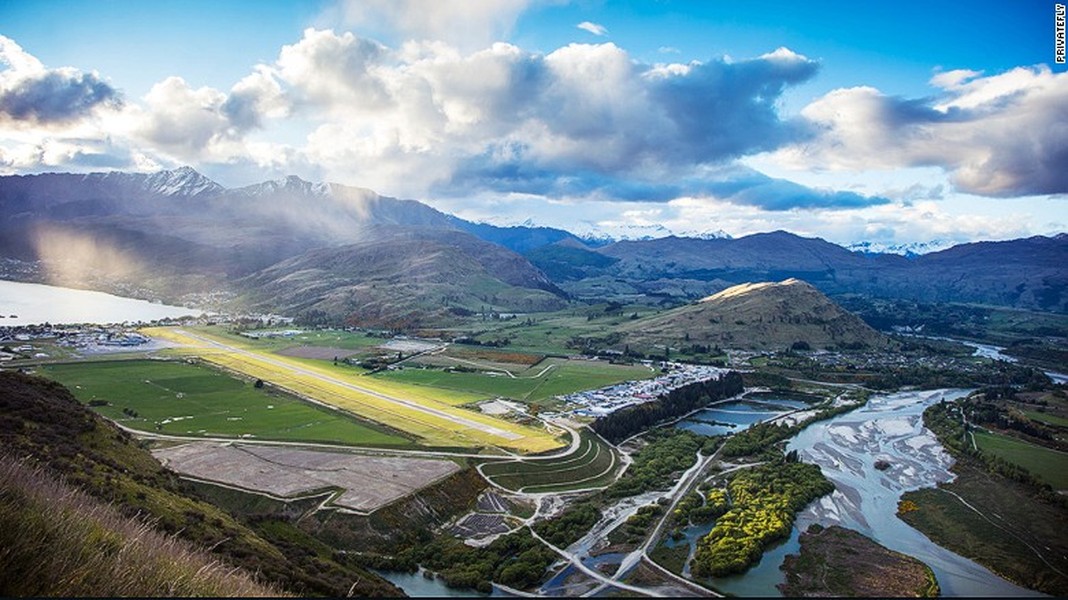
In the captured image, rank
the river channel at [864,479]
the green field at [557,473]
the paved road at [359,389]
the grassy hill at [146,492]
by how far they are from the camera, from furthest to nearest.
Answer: the paved road at [359,389] < the green field at [557,473] < the river channel at [864,479] < the grassy hill at [146,492]

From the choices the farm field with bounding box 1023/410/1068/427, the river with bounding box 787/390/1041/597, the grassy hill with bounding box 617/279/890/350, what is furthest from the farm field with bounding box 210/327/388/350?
the farm field with bounding box 1023/410/1068/427

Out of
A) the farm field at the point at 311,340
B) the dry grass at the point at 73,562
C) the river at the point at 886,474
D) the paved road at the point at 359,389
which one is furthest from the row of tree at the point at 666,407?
the farm field at the point at 311,340

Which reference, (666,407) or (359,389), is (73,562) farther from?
(359,389)

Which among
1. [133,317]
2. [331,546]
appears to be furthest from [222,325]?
[331,546]

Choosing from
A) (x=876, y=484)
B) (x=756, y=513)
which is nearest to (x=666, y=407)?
(x=876, y=484)

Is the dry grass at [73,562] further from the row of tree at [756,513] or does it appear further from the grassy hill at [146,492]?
the row of tree at [756,513]

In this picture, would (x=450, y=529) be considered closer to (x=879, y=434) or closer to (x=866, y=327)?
(x=879, y=434)
